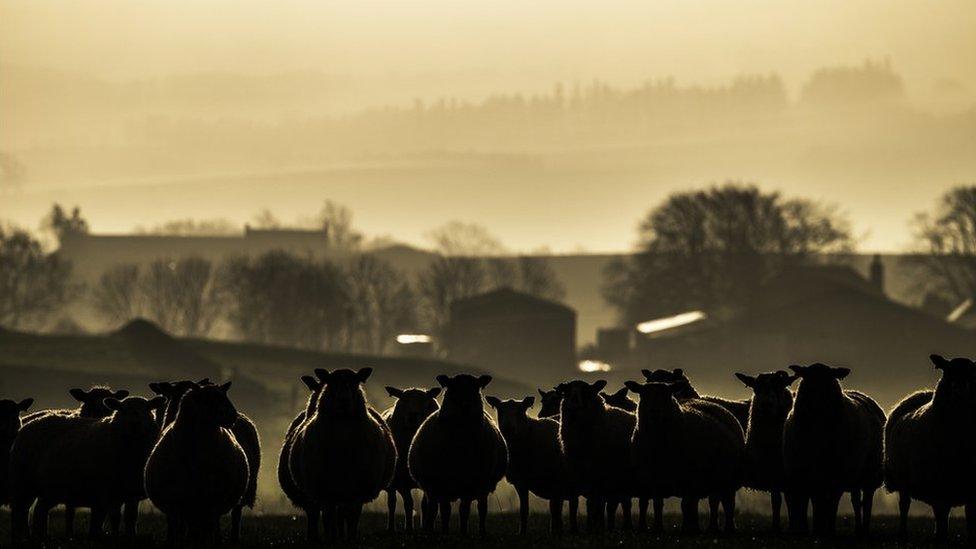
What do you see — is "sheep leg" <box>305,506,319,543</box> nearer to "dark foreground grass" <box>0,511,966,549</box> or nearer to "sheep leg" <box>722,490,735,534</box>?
"dark foreground grass" <box>0,511,966,549</box>

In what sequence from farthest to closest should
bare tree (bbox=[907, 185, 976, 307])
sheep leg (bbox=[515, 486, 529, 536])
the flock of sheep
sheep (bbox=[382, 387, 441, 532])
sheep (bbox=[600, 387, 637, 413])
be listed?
1. bare tree (bbox=[907, 185, 976, 307])
2. sheep (bbox=[600, 387, 637, 413])
3. sheep (bbox=[382, 387, 441, 532])
4. sheep leg (bbox=[515, 486, 529, 536])
5. the flock of sheep

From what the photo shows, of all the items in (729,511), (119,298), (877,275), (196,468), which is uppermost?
(119,298)

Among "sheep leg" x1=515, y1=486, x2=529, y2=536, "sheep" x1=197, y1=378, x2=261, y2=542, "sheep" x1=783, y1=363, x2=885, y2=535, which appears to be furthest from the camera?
"sheep leg" x1=515, y1=486, x2=529, y2=536

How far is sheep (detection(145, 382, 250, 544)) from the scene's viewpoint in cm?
2509

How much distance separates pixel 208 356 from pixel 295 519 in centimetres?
7842

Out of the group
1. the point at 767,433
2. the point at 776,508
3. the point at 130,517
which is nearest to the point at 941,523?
A: the point at 776,508

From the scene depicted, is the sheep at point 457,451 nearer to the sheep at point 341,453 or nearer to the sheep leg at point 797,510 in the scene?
the sheep at point 341,453

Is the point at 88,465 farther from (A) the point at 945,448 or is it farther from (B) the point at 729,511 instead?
(A) the point at 945,448

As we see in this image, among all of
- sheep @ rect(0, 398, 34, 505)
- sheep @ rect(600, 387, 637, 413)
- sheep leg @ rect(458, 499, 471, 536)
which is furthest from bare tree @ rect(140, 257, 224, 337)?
sheep leg @ rect(458, 499, 471, 536)

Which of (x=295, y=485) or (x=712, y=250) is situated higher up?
(x=712, y=250)

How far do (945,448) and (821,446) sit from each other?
2150 mm

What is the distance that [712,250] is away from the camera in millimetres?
139125

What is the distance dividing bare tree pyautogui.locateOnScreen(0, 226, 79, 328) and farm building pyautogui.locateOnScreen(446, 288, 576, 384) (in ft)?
149

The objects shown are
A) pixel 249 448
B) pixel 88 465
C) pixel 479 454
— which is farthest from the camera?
pixel 249 448
